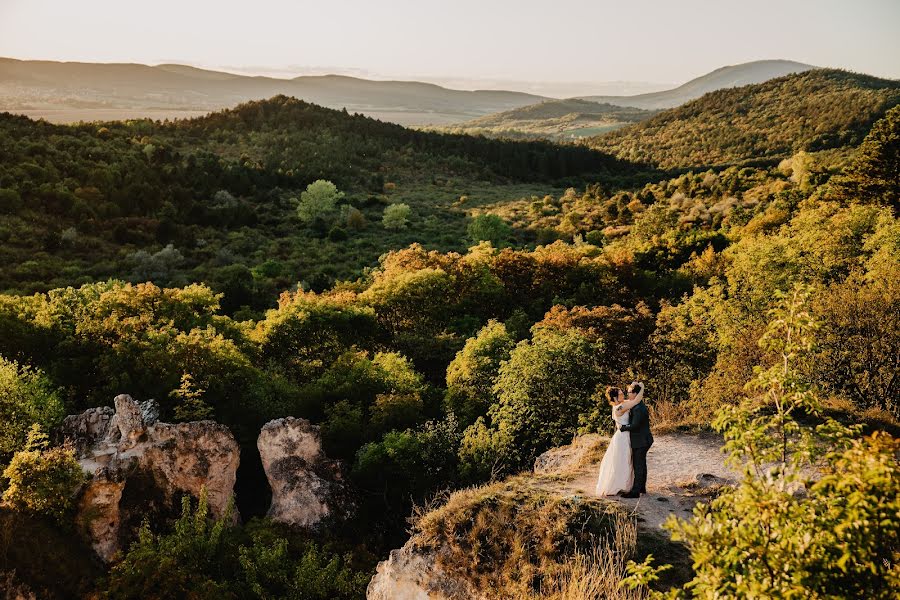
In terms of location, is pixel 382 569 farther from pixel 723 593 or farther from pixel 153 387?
pixel 153 387

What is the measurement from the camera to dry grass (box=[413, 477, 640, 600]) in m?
8.20

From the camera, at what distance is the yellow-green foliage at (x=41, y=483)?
40.3 ft

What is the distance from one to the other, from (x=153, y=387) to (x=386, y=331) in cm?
1307

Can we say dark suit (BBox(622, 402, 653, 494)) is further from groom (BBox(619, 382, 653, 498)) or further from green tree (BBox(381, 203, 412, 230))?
green tree (BBox(381, 203, 412, 230))

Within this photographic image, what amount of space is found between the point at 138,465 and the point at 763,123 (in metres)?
152

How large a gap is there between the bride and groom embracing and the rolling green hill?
113 meters

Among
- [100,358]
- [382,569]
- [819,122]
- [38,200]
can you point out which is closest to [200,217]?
[38,200]

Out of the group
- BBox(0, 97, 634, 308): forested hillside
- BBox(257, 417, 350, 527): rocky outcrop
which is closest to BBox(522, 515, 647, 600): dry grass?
BBox(257, 417, 350, 527): rocky outcrop

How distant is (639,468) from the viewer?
10.3 meters

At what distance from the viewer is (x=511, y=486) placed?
1091 centimetres

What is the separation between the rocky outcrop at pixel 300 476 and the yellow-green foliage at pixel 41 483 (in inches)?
199

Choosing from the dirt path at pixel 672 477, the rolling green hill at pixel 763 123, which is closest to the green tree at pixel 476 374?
the dirt path at pixel 672 477

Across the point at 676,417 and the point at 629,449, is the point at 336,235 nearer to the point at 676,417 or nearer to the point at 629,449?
the point at 676,417

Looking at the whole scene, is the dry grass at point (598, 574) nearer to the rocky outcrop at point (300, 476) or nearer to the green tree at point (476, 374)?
the rocky outcrop at point (300, 476)
